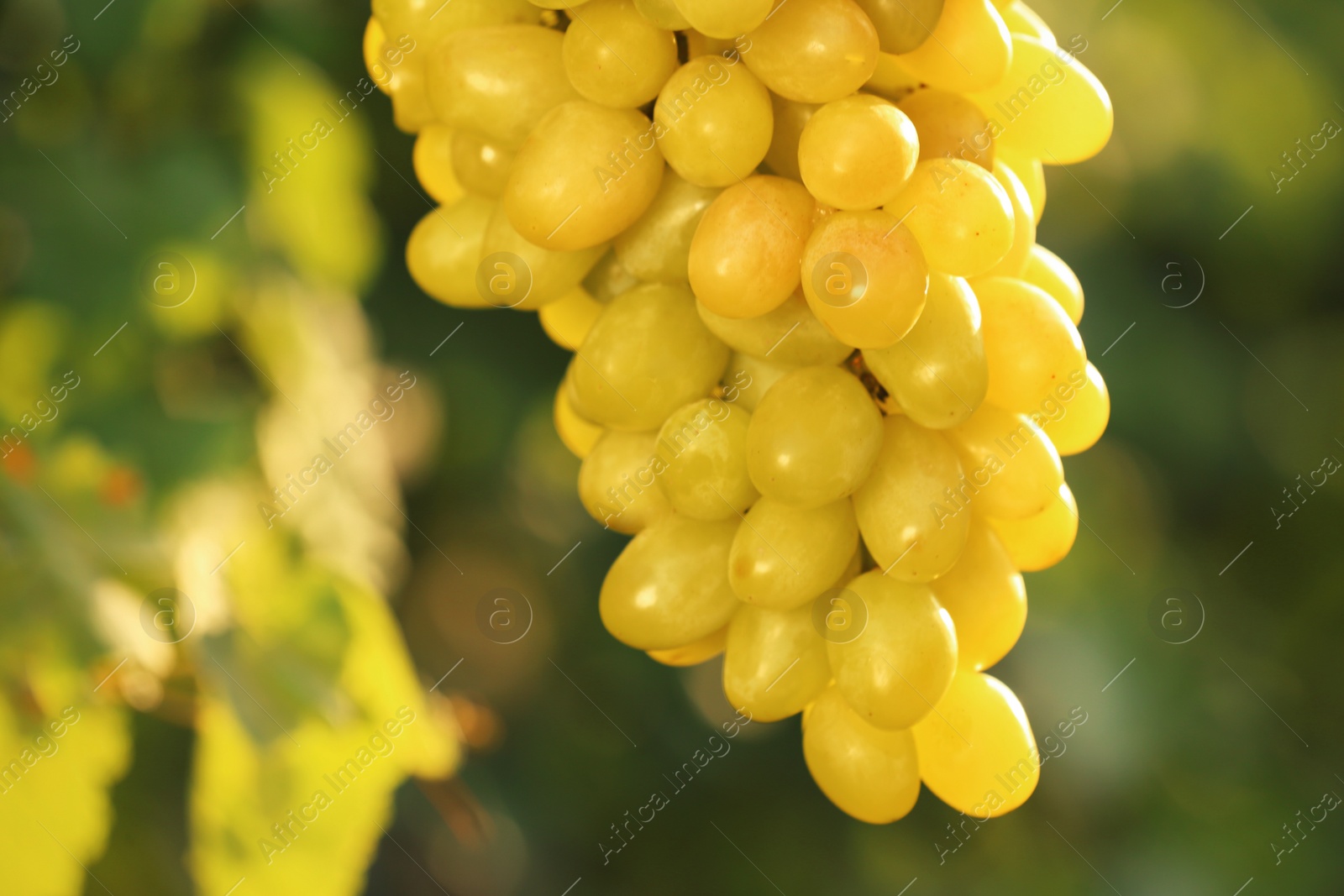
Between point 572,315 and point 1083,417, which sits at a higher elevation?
point 572,315

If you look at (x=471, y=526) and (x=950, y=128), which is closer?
(x=950, y=128)

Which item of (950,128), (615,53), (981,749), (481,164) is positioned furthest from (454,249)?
(981,749)

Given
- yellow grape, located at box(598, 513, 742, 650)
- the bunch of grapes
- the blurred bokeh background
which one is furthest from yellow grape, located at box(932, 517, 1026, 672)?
the blurred bokeh background

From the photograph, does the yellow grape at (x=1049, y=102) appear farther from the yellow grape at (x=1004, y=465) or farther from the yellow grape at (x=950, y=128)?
the yellow grape at (x=1004, y=465)

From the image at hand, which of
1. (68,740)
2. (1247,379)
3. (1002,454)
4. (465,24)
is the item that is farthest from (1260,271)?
(68,740)

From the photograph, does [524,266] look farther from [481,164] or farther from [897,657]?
[897,657]

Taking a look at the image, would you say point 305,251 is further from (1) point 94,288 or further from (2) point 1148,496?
(2) point 1148,496
